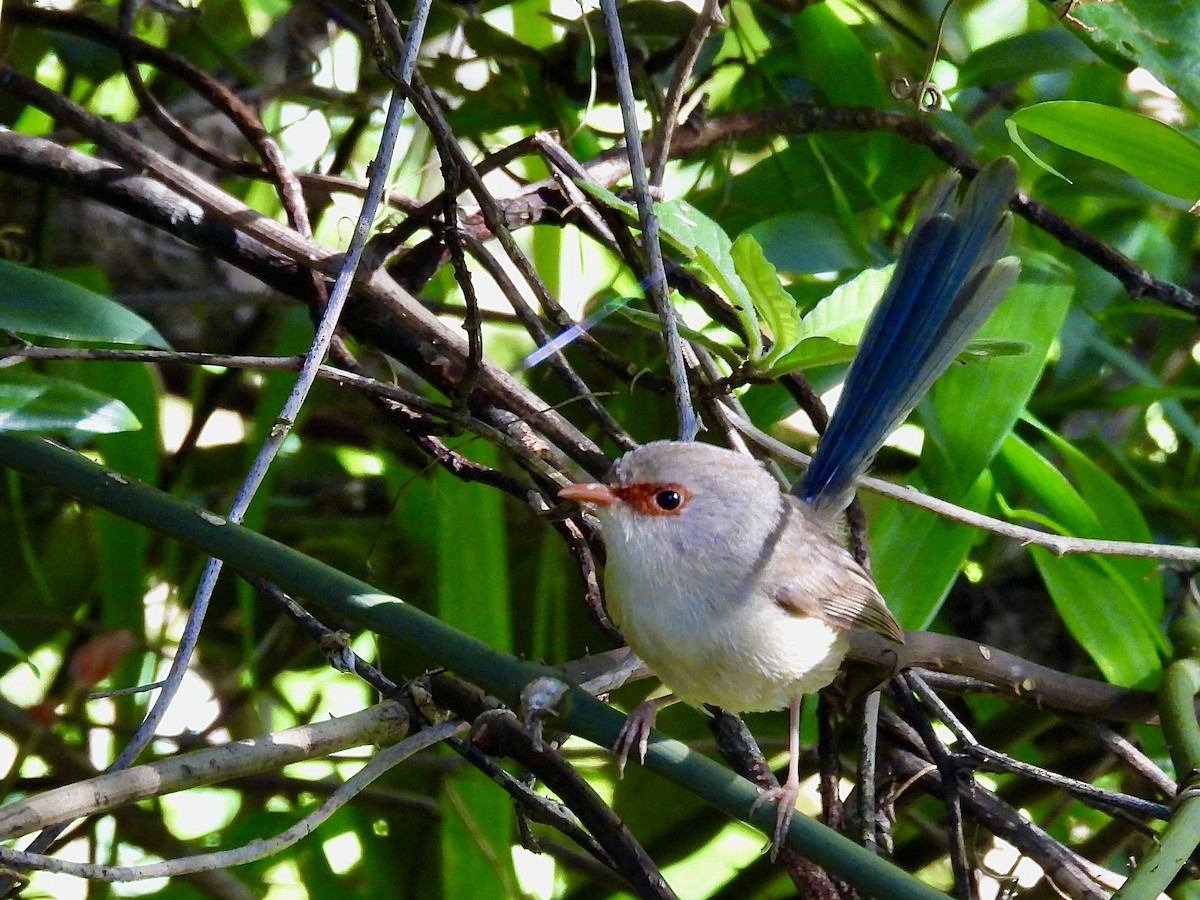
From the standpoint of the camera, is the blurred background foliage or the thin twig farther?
the blurred background foliage

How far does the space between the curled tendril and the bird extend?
0.28 meters

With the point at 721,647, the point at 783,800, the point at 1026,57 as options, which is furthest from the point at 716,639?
the point at 1026,57

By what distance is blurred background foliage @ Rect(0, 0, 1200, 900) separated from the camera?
2.37 m

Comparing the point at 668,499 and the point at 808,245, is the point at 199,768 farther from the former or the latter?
the point at 808,245

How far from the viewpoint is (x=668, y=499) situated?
212 cm

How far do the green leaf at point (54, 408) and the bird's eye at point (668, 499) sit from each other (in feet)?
2.72

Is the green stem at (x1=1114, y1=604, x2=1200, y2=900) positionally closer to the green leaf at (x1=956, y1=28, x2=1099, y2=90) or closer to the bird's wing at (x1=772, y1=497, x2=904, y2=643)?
the bird's wing at (x1=772, y1=497, x2=904, y2=643)

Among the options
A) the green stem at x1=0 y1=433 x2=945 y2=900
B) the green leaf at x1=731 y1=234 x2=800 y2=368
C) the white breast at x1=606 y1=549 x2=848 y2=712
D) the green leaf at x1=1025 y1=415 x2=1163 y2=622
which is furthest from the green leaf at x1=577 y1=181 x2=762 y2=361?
the green leaf at x1=1025 y1=415 x2=1163 y2=622

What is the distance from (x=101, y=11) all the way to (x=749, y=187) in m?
1.55

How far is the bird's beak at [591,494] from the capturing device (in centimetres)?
199

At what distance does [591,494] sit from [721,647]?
1.03ft

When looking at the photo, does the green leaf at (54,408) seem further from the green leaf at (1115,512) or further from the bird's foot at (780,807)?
the green leaf at (1115,512)

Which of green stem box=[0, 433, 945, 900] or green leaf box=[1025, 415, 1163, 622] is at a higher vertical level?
green stem box=[0, 433, 945, 900]

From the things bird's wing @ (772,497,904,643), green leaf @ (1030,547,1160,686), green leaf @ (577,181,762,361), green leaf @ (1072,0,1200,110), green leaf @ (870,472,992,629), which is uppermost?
green leaf @ (1072,0,1200,110)
